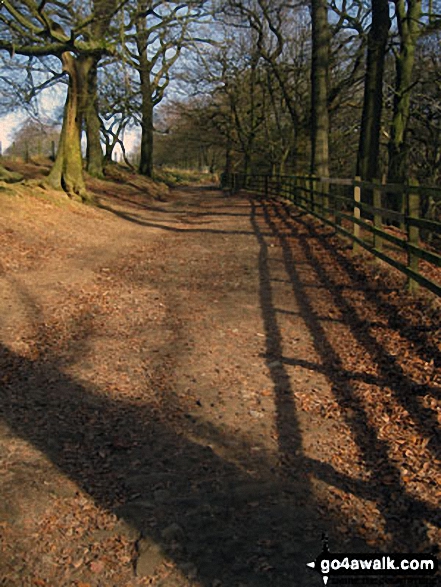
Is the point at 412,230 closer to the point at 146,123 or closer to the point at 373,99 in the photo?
the point at 373,99

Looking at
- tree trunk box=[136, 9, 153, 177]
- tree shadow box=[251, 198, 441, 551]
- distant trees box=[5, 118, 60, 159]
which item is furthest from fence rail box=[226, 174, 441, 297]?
tree trunk box=[136, 9, 153, 177]

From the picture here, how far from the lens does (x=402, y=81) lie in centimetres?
1792

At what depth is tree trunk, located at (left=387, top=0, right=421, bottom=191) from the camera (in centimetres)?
1733

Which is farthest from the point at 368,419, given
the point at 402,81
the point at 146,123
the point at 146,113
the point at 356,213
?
the point at 146,123

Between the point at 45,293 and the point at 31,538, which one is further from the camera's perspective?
the point at 45,293

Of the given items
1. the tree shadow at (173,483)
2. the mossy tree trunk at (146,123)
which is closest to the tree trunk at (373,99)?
the tree shadow at (173,483)

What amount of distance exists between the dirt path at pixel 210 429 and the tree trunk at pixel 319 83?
30.0 ft

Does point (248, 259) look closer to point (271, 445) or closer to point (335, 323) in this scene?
point (335, 323)

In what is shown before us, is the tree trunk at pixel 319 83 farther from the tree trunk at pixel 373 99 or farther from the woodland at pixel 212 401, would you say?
the woodland at pixel 212 401

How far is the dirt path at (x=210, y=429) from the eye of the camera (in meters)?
3.04

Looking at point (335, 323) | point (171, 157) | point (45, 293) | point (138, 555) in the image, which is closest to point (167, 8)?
point (45, 293)

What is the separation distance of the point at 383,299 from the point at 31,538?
591 cm

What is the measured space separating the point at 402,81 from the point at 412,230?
41.0 ft

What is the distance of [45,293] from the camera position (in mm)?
8312
